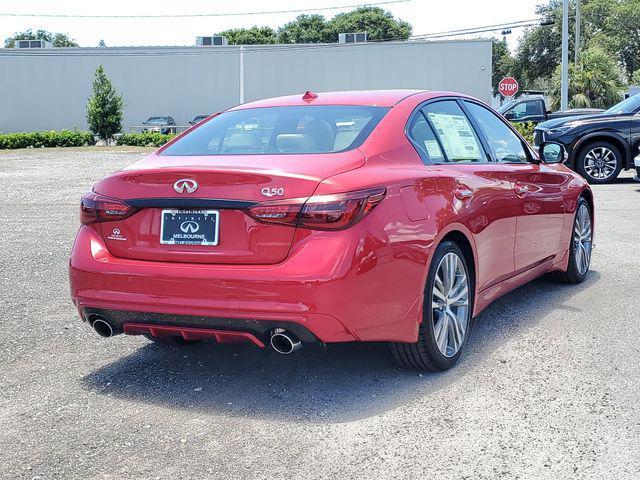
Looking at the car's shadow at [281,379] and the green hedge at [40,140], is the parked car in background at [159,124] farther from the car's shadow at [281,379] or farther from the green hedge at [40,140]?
the car's shadow at [281,379]

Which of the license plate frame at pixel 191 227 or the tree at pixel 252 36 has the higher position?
the tree at pixel 252 36

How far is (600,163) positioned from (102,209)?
13.6 meters

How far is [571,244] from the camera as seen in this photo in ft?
22.5

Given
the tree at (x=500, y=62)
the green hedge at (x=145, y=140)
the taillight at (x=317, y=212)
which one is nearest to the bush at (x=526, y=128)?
the green hedge at (x=145, y=140)

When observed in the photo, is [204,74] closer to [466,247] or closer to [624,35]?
[466,247]

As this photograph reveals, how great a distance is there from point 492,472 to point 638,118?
46.1ft

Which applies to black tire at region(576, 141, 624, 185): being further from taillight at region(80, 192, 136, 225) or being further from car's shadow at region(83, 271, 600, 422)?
taillight at region(80, 192, 136, 225)

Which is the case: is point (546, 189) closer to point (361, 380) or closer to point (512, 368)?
point (512, 368)

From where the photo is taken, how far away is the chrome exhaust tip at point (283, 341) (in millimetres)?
4031

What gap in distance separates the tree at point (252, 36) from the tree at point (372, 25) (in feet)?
22.5

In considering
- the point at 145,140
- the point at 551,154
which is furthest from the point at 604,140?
the point at 145,140

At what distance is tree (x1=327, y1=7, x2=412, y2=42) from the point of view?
93000 mm

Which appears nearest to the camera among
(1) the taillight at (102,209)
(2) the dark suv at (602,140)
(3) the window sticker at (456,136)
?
(1) the taillight at (102,209)

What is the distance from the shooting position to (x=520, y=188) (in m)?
5.75
